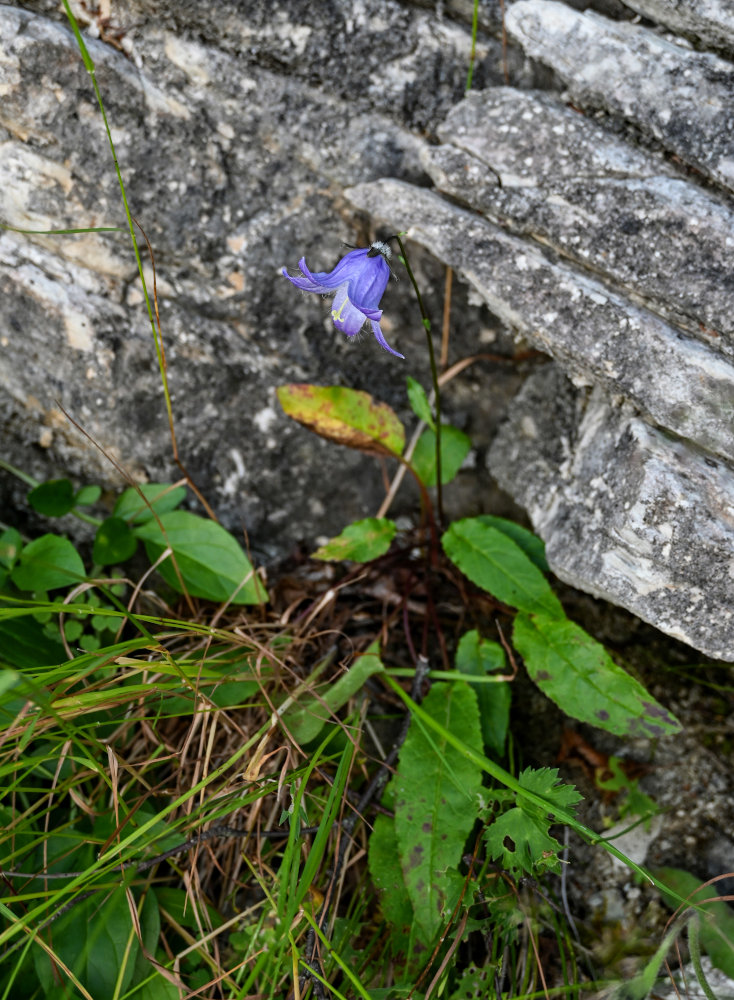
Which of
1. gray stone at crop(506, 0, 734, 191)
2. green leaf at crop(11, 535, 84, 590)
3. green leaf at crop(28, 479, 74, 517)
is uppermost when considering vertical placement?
gray stone at crop(506, 0, 734, 191)

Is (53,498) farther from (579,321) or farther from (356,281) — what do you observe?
(579,321)

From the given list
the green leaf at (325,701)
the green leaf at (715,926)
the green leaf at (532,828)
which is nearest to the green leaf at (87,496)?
the green leaf at (325,701)

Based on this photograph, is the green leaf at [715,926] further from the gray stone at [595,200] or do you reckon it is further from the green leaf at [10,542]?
the green leaf at [10,542]

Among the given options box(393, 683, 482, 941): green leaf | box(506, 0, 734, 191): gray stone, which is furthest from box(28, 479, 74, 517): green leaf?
box(506, 0, 734, 191): gray stone

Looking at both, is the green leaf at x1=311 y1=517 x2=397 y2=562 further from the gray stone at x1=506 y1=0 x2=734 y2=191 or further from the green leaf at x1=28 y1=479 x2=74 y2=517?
the gray stone at x1=506 y1=0 x2=734 y2=191

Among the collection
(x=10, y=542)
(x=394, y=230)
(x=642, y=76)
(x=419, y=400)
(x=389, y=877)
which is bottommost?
(x=389, y=877)

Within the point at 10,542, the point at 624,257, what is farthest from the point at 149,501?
the point at 624,257
